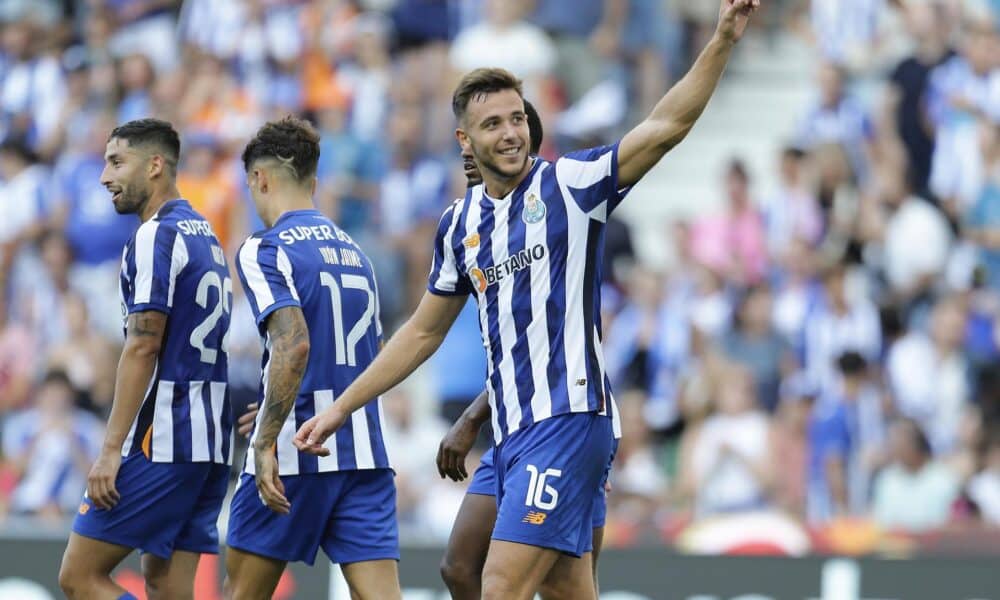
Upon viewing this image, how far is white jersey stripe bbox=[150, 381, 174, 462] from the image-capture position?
25.2 feet

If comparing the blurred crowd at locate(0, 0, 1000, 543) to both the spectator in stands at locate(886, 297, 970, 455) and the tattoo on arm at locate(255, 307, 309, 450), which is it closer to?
the spectator in stands at locate(886, 297, 970, 455)

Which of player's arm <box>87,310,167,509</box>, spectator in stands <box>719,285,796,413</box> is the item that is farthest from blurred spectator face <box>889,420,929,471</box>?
player's arm <box>87,310,167,509</box>

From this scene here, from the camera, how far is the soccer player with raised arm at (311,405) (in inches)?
290

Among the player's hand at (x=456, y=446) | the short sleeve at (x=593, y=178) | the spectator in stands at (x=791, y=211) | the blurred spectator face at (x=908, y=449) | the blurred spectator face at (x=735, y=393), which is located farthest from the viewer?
the spectator in stands at (x=791, y=211)

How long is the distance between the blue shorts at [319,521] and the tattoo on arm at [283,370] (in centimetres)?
36

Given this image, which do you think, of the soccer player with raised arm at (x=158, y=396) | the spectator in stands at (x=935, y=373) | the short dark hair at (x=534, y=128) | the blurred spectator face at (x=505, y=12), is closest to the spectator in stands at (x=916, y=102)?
the spectator in stands at (x=935, y=373)

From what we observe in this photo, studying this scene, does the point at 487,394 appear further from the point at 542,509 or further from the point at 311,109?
the point at 311,109

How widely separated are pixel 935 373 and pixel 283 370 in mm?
6705

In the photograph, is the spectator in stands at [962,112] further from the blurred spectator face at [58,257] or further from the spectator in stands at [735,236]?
the blurred spectator face at [58,257]

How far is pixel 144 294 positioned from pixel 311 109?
8.02m

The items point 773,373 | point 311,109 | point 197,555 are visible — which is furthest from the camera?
point 311,109

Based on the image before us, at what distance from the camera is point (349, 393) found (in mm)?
6965

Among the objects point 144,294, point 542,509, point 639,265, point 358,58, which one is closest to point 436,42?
point 358,58

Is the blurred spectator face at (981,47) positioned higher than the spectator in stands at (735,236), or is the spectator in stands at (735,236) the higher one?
the blurred spectator face at (981,47)
